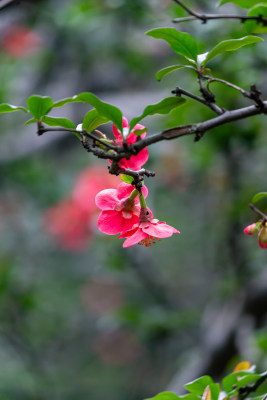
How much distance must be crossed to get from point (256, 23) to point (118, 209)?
0.38 meters

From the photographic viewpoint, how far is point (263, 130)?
2479 mm

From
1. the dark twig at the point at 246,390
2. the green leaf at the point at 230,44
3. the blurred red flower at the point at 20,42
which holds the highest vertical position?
the blurred red flower at the point at 20,42

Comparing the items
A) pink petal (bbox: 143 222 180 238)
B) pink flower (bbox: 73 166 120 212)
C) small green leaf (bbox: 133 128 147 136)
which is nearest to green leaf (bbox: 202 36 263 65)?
small green leaf (bbox: 133 128 147 136)

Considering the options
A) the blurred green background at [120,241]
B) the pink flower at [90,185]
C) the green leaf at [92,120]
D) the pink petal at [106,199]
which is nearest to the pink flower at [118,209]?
the pink petal at [106,199]

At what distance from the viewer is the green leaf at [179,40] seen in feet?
2.62

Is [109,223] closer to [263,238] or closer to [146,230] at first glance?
[146,230]

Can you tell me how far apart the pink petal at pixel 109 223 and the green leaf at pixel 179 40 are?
0.27 meters

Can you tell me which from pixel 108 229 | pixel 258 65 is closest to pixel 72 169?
pixel 258 65

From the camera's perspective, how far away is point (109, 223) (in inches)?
34.0

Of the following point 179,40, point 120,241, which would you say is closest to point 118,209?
point 179,40

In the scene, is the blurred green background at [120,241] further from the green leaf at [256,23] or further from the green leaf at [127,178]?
the green leaf at [127,178]

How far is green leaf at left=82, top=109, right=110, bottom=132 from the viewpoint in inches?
29.9

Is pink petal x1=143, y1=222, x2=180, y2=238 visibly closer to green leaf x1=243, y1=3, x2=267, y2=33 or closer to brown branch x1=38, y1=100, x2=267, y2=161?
brown branch x1=38, y1=100, x2=267, y2=161

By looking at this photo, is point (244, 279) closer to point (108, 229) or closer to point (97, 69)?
point (108, 229)
